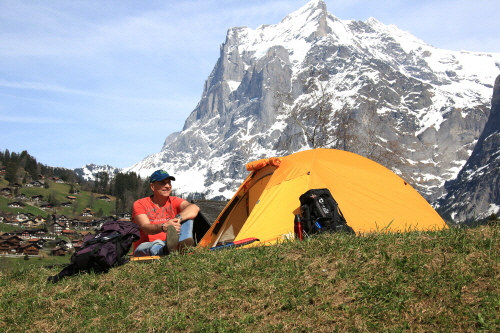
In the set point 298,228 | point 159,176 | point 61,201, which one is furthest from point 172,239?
point 61,201

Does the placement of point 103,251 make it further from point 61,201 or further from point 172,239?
point 61,201

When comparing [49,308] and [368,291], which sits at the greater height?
[368,291]

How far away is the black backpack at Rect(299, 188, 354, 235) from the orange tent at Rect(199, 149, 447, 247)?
0.67 metres

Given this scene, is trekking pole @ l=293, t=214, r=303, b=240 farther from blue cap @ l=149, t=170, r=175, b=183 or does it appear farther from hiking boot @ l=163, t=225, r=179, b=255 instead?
blue cap @ l=149, t=170, r=175, b=183

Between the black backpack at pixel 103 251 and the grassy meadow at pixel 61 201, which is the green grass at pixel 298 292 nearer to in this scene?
the black backpack at pixel 103 251

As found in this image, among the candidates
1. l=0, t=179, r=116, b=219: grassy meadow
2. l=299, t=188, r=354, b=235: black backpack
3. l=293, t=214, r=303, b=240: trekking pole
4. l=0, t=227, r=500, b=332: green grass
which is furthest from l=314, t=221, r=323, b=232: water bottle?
l=0, t=179, r=116, b=219: grassy meadow

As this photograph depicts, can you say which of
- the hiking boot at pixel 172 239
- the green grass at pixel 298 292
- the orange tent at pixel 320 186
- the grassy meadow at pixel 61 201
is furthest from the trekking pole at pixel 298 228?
the grassy meadow at pixel 61 201

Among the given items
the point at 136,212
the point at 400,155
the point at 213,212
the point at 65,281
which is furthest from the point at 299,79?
the point at 65,281

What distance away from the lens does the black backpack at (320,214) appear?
389 inches

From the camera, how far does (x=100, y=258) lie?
834cm

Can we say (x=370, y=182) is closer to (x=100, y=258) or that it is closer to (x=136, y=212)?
(x=136, y=212)

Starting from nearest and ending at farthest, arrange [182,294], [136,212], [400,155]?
[182,294]
[136,212]
[400,155]

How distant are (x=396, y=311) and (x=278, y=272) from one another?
1.91 metres

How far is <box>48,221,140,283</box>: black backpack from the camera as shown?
27.5 feet
